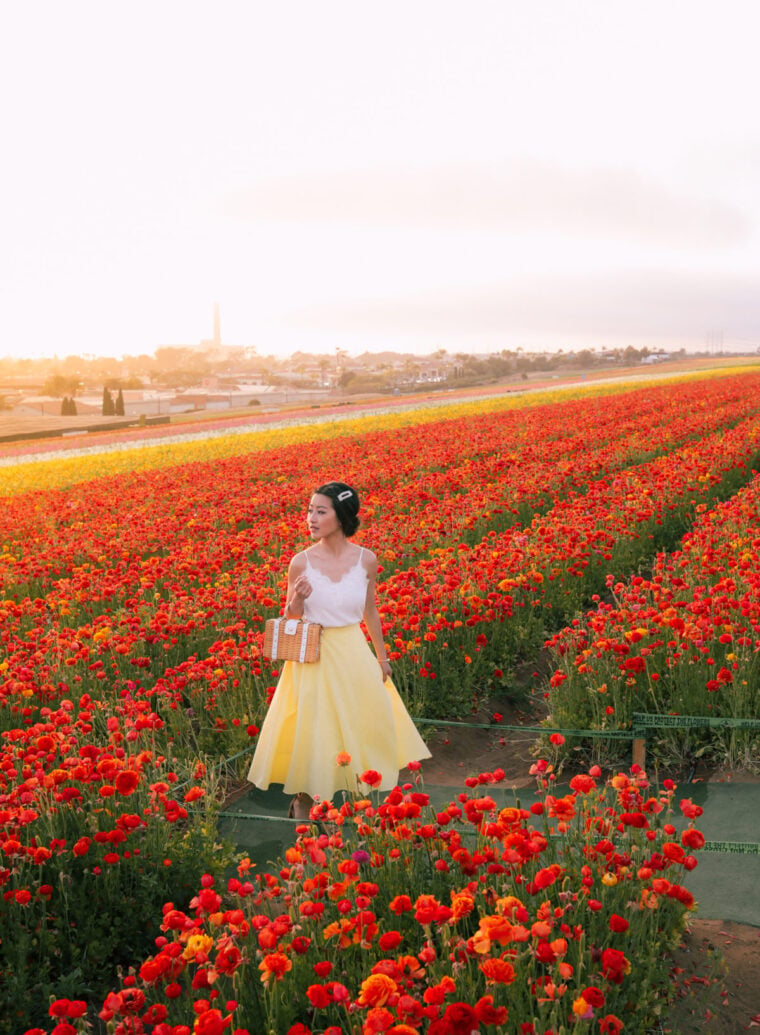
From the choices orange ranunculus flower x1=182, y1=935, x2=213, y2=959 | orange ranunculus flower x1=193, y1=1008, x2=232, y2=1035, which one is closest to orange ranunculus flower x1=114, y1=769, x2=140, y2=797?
orange ranunculus flower x1=182, y1=935, x2=213, y2=959

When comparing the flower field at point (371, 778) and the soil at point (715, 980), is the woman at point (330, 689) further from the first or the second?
the soil at point (715, 980)

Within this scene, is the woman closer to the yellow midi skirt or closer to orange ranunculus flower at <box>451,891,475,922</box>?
the yellow midi skirt

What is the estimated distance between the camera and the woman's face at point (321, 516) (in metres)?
4.81

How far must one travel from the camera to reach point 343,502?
4.87 meters

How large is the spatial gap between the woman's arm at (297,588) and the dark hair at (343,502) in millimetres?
310

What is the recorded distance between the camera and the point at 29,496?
16.8 m

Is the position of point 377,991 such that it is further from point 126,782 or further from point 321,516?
point 321,516

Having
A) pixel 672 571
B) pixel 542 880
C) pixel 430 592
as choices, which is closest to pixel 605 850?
pixel 542 880

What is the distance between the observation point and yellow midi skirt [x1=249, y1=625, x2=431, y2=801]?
193 inches

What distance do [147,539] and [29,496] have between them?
7.12 metres

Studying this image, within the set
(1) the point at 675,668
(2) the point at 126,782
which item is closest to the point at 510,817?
(2) the point at 126,782

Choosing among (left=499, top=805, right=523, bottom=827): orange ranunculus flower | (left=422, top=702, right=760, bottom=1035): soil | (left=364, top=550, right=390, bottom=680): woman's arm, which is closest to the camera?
(left=499, top=805, right=523, bottom=827): orange ranunculus flower

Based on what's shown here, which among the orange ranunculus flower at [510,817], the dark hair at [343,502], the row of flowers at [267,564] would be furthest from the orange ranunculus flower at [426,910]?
the row of flowers at [267,564]

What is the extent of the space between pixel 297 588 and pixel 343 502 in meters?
0.53
